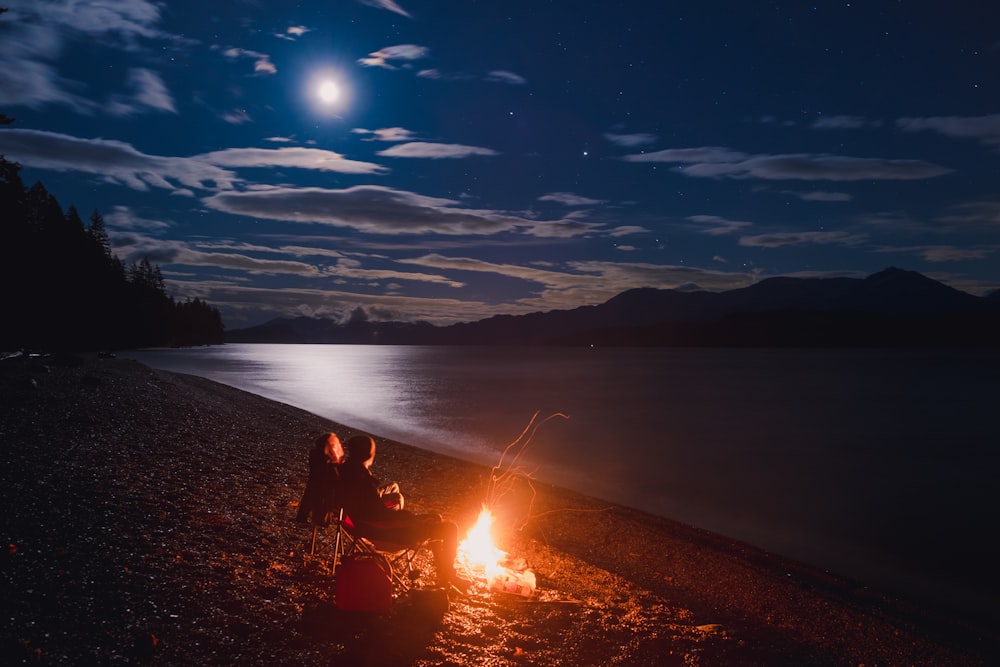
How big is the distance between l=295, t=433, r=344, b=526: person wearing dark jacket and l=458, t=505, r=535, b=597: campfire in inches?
92.6

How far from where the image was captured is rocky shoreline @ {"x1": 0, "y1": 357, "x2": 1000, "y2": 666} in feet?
19.2

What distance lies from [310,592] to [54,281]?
2547 inches

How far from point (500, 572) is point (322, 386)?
199 ft

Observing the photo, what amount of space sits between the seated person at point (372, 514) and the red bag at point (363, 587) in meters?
0.34

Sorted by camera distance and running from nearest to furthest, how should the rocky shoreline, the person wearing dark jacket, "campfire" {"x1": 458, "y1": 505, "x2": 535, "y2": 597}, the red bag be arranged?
1. the rocky shoreline
2. the red bag
3. the person wearing dark jacket
4. "campfire" {"x1": 458, "y1": 505, "x2": 535, "y2": 597}

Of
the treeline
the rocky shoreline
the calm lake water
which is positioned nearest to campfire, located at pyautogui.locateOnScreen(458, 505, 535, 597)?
the rocky shoreline

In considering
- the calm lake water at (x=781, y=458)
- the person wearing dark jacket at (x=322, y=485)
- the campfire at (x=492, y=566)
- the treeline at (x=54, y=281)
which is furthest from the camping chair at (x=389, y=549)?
the treeline at (x=54, y=281)

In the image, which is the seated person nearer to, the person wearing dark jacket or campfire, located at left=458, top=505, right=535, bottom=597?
the person wearing dark jacket

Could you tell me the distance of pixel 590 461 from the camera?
24734 millimetres

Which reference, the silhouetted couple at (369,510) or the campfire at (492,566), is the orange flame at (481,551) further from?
the silhouetted couple at (369,510)

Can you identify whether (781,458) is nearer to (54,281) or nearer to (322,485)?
(322,485)

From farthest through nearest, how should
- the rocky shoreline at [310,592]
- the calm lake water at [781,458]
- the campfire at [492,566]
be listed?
the calm lake water at [781,458], the campfire at [492,566], the rocky shoreline at [310,592]

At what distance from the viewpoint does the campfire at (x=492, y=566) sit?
312 inches

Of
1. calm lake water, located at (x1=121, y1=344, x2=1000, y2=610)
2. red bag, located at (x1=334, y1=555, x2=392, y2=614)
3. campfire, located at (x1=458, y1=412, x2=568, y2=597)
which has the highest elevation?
red bag, located at (x1=334, y1=555, x2=392, y2=614)
